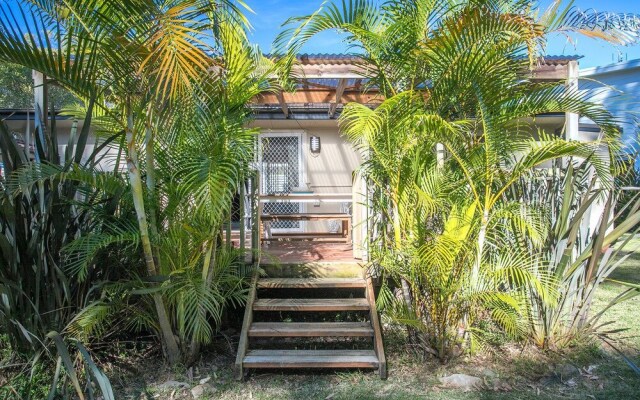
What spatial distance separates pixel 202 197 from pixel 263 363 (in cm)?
157

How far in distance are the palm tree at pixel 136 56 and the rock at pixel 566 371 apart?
3317 millimetres

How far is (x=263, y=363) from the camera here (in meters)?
4.03

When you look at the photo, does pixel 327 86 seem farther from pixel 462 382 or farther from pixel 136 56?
pixel 462 382

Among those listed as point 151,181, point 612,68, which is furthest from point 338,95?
point 612,68

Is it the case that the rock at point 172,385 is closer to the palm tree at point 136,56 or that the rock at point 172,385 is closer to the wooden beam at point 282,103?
the palm tree at point 136,56

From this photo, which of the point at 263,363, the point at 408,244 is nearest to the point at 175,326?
the point at 263,363

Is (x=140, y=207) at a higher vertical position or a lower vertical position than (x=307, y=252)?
higher

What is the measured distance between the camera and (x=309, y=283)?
5.05m

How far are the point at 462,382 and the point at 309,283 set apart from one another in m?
1.82

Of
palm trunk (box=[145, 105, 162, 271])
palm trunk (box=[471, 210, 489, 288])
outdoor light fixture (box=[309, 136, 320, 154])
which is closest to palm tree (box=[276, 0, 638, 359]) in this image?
palm trunk (box=[471, 210, 489, 288])

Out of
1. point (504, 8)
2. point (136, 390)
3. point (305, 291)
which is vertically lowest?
point (136, 390)

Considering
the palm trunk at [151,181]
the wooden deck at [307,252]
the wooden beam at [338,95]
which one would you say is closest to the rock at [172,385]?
the palm trunk at [151,181]

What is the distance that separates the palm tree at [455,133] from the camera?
3.85m

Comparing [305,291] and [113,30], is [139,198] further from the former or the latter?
[305,291]
